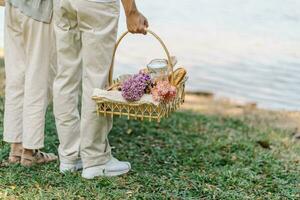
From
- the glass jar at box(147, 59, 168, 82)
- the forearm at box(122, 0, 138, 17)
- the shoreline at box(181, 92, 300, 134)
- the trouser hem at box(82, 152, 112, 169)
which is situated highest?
the forearm at box(122, 0, 138, 17)

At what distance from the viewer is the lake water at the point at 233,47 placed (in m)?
7.95

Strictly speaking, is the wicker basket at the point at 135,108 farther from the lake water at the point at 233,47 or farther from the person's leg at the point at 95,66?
the lake water at the point at 233,47

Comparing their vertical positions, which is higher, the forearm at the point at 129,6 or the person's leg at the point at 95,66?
the forearm at the point at 129,6

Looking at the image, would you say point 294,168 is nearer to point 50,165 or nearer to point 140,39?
point 50,165

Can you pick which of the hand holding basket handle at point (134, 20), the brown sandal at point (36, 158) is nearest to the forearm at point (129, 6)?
the hand holding basket handle at point (134, 20)

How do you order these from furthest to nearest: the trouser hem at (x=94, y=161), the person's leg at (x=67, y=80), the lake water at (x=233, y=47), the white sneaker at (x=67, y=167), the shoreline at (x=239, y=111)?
1. the lake water at (x=233, y=47)
2. the shoreline at (x=239, y=111)
3. the white sneaker at (x=67, y=167)
4. the trouser hem at (x=94, y=161)
5. the person's leg at (x=67, y=80)

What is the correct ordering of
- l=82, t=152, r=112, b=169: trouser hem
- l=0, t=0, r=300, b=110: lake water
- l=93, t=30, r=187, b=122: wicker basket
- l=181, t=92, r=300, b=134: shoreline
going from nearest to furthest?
l=93, t=30, r=187, b=122: wicker basket
l=82, t=152, r=112, b=169: trouser hem
l=181, t=92, r=300, b=134: shoreline
l=0, t=0, r=300, b=110: lake water

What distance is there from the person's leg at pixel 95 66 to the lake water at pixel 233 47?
140 inches

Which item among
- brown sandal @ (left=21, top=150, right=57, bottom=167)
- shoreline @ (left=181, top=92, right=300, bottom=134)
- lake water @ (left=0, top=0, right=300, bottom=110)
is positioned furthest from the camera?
lake water @ (left=0, top=0, right=300, bottom=110)

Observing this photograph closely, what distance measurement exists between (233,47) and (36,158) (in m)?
5.29

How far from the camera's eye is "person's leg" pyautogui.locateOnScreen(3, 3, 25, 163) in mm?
4258

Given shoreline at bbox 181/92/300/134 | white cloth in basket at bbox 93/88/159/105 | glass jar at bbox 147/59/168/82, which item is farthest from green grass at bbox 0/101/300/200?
glass jar at bbox 147/59/168/82

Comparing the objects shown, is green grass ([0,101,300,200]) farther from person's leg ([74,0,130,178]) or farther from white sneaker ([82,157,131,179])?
person's leg ([74,0,130,178])

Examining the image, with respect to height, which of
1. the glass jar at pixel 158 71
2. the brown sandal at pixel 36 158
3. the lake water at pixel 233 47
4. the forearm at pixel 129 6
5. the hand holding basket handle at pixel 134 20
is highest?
the forearm at pixel 129 6
